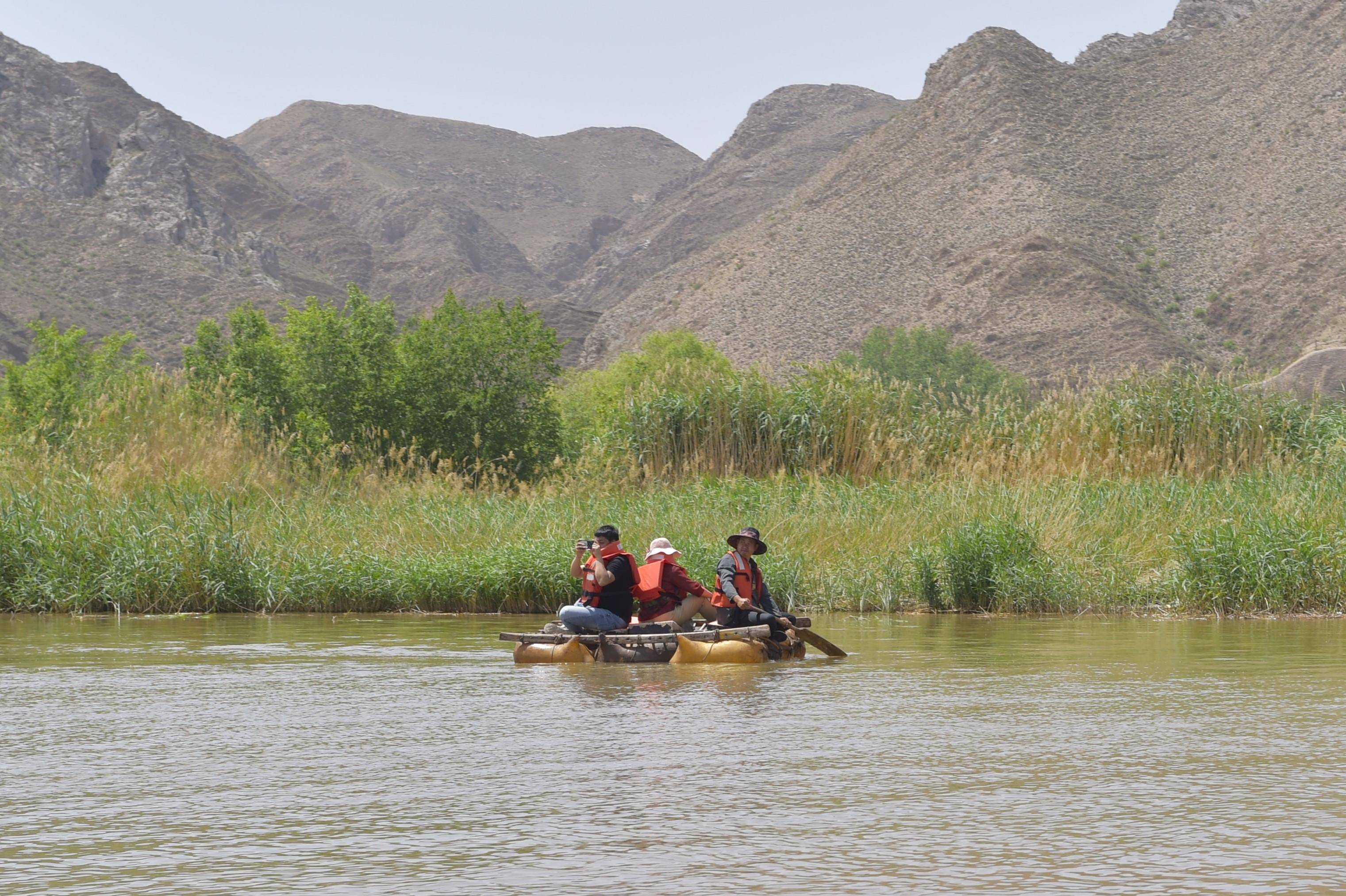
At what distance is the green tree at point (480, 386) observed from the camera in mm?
33438

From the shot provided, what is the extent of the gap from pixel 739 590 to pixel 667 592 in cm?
76

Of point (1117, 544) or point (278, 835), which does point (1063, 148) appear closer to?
point (1117, 544)

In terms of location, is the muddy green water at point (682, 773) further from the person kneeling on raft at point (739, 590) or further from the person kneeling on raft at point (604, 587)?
the person kneeling on raft at point (739, 590)

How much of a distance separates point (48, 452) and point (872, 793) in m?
18.1

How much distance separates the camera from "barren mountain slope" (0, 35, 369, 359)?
121438mm

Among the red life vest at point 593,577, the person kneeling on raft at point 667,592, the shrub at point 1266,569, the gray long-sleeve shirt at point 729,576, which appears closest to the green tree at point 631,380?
the shrub at point 1266,569

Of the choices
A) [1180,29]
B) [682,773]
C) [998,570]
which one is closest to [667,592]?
[998,570]

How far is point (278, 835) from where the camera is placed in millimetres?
6375

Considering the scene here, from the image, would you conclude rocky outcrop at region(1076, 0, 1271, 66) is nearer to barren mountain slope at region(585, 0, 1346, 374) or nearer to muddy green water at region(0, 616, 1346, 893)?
barren mountain slope at region(585, 0, 1346, 374)

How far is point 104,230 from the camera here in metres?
139

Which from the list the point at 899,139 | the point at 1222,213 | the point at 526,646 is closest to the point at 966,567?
the point at 526,646

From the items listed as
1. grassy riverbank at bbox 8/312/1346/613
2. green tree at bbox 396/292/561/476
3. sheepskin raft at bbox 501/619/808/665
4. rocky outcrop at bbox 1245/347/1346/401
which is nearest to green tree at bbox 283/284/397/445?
green tree at bbox 396/292/561/476

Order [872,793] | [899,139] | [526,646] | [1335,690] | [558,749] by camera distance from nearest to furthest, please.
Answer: [872,793] → [558,749] → [1335,690] → [526,646] → [899,139]

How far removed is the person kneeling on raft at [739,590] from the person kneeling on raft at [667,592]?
0.21 m
